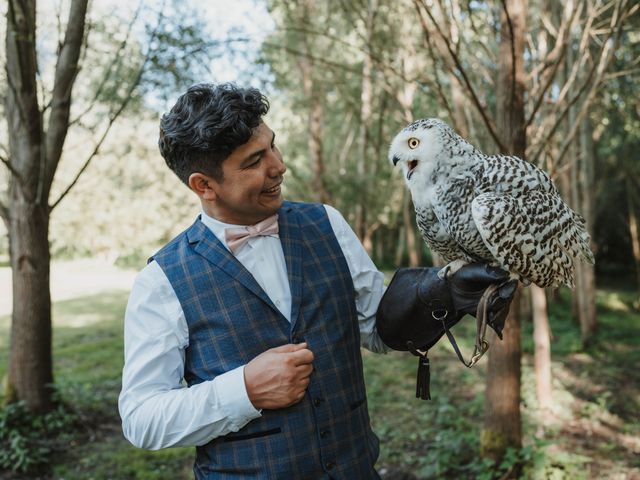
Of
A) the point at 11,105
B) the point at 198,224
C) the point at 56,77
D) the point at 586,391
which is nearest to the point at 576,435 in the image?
the point at 586,391

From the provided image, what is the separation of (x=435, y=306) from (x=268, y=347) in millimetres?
648

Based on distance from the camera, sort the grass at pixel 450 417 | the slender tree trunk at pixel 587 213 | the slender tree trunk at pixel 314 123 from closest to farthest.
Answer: the grass at pixel 450 417 < the slender tree trunk at pixel 587 213 < the slender tree trunk at pixel 314 123

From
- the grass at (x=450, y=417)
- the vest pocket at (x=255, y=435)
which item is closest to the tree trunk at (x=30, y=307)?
the grass at (x=450, y=417)

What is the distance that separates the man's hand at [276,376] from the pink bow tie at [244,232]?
1.32ft

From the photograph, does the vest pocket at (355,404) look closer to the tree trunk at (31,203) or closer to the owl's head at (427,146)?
the owl's head at (427,146)

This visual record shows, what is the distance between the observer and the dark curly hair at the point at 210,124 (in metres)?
1.67

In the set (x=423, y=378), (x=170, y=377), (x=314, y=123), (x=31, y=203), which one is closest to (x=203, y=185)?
(x=170, y=377)

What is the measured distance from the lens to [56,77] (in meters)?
4.64

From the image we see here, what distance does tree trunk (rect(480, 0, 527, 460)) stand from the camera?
333cm

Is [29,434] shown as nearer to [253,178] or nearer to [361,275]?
[361,275]

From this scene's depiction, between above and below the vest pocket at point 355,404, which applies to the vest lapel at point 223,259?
above

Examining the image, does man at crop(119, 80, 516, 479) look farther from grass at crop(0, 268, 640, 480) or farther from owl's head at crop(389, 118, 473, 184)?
grass at crop(0, 268, 640, 480)

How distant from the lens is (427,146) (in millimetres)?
1876

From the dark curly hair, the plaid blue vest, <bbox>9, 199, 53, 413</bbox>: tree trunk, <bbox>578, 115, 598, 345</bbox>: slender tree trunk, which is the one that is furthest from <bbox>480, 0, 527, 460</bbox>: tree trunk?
<bbox>578, 115, 598, 345</bbox>: slender tree trunk
